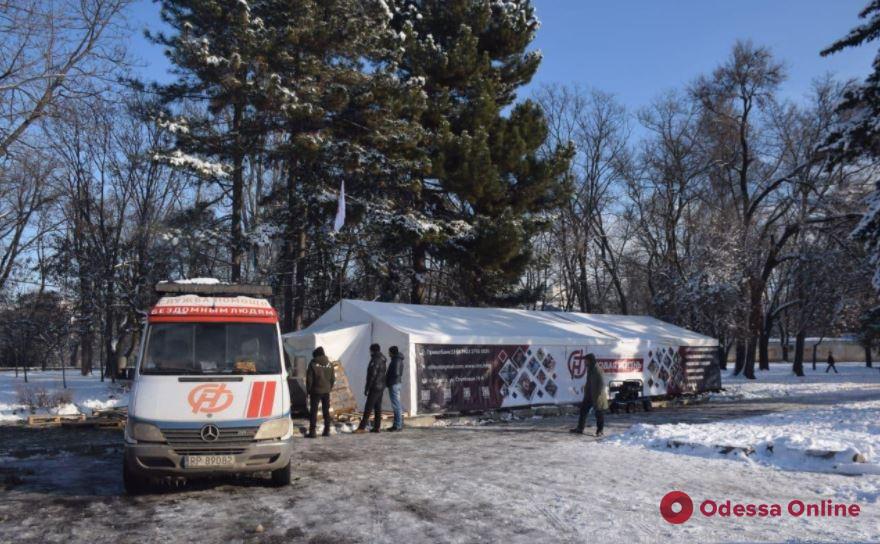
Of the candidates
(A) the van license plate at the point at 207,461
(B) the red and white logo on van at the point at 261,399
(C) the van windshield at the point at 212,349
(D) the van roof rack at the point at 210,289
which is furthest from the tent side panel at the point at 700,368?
(A) the van license plate at the point at 207,461

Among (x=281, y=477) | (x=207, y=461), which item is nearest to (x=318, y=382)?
(x=281, y=477)

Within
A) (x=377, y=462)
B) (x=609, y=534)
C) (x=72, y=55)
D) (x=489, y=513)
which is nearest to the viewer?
(x=609, y=534)

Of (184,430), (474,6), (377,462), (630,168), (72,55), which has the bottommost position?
(377,462)

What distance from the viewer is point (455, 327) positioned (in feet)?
62.1

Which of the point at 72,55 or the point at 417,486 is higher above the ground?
the point at 72,55

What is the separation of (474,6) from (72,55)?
16.5m

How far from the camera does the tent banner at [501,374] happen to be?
57.1 feet

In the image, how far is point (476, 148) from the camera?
24.7m

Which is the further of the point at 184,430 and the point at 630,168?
the point at 630,168

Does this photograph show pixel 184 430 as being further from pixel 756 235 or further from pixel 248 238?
pixel 756 235

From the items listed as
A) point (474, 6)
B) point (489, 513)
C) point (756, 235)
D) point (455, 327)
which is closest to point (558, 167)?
point (474, 6)

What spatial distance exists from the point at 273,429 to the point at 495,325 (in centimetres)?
1268

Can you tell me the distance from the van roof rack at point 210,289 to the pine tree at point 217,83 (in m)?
11.2

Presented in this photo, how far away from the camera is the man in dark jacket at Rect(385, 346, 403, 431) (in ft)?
50.2
